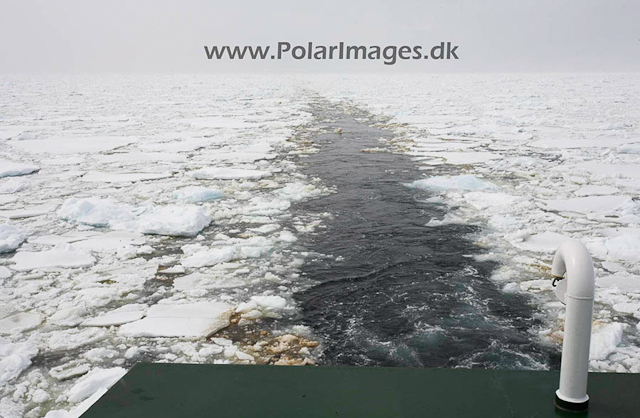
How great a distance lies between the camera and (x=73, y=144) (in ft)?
32.8

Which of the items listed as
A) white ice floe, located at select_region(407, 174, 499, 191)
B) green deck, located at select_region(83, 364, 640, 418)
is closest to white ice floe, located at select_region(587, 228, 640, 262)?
white ice floe, located at select_region(407, 174, 499, 191)

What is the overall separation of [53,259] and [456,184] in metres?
3.92

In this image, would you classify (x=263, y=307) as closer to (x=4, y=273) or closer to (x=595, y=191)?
(x=4, y=273)

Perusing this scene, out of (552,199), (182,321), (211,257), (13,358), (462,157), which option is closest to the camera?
(13,358)

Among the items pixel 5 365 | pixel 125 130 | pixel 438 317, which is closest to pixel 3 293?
pixel 5 365

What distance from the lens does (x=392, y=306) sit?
312 cm

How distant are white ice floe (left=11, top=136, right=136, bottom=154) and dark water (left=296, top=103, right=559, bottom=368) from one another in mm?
5555

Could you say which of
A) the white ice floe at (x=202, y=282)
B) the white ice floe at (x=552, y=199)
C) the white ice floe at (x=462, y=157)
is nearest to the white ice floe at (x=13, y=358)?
the white ice floe at (x=202, y=282)

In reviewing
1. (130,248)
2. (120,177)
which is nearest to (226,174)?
(120,177)

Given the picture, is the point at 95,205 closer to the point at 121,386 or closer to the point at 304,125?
the point at 121,386

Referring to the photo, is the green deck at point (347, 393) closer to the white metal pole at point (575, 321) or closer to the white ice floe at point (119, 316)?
the white metal pole at point (575, 321)

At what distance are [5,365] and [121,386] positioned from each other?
1097 mm

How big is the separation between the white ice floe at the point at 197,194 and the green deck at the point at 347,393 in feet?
12.6

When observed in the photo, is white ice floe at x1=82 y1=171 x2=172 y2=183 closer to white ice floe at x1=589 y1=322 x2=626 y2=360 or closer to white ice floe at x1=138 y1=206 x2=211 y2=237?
white ice floe at x1=138 y1=206 x2=211 y2=237
